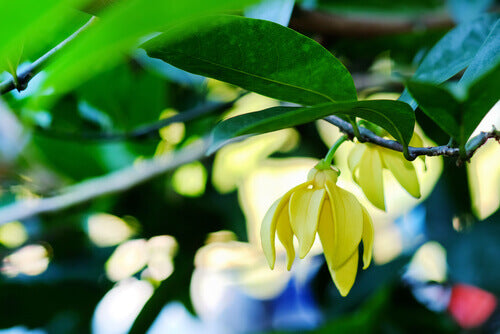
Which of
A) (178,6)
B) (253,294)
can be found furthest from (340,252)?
(253,294)

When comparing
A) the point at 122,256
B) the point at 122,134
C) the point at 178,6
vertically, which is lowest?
the point at 122,256

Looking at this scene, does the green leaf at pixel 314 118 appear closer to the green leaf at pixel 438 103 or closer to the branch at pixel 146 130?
the green leaf at pixel 438 103

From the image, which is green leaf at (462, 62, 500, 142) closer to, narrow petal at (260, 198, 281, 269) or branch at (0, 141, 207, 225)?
narrow petal at (260, 198, 281, 269)

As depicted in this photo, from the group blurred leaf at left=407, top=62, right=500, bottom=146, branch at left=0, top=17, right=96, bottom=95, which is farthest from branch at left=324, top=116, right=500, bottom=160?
branch at left=0, top=17, right=96, bottom=95

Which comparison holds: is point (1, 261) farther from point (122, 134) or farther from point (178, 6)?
point (178, 6)

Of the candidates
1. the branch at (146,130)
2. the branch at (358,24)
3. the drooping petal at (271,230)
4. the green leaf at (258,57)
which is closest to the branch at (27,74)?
the green leaf at (258,57)

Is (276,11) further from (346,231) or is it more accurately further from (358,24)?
(358,24)
